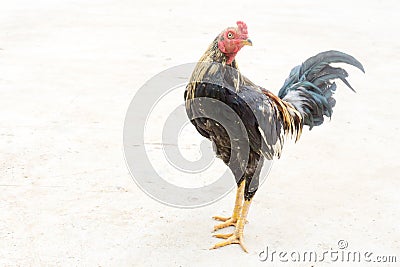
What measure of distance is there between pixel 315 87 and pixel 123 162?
2.14 metres

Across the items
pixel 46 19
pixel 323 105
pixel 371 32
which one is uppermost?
pixel 323 105

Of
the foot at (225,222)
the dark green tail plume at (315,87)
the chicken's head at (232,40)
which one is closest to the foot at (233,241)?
the foot at (225,222)

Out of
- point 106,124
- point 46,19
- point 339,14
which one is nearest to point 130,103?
point 106,124

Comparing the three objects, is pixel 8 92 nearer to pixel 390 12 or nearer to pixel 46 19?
pixel 46 19

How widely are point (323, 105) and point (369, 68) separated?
470 cm

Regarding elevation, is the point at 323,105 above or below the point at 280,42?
above

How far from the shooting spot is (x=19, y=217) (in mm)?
4328

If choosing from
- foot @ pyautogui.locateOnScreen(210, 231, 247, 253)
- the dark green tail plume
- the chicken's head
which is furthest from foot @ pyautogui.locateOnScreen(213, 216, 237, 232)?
the chicken's head

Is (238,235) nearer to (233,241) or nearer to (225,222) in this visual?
(233,241)

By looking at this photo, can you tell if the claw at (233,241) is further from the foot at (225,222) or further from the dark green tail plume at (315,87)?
the dark green tail plume at (315,87)

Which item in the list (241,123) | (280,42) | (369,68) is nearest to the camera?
(241,123)

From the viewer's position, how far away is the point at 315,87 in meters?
4.28

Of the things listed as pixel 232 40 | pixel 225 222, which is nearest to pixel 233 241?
pixel 225 222

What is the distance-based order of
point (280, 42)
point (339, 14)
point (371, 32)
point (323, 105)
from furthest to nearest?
point (339, 14) < point (371, 32) < point (280, 42) < point (323, 105)
